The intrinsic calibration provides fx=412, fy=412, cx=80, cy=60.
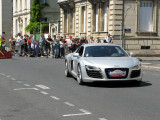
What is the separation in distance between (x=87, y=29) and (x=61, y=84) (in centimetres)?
2543

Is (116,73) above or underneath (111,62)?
underneath

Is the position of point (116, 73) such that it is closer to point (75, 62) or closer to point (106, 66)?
point (106, 66)

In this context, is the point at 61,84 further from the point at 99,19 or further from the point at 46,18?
the point at 46,18

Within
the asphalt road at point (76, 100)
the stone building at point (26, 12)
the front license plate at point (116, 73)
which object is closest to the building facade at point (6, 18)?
the stone building at point (26, 12)

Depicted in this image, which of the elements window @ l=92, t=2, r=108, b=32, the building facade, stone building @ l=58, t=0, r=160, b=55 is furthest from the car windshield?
the building facade

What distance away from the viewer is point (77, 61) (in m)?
13.1

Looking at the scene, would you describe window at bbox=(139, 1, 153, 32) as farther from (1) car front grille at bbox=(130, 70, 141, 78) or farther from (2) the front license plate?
(2) the front license plate

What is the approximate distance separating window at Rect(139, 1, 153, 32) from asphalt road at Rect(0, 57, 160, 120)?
2016 cm

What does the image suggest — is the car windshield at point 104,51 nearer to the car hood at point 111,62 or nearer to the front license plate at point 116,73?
the car hood at point 111,62

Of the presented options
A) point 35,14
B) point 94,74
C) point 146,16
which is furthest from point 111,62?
point 35,14

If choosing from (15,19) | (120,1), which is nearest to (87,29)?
(120,1)

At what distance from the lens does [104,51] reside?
13.4 meters

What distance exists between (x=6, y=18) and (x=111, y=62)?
7070 centimetres

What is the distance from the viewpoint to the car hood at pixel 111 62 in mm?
11844
